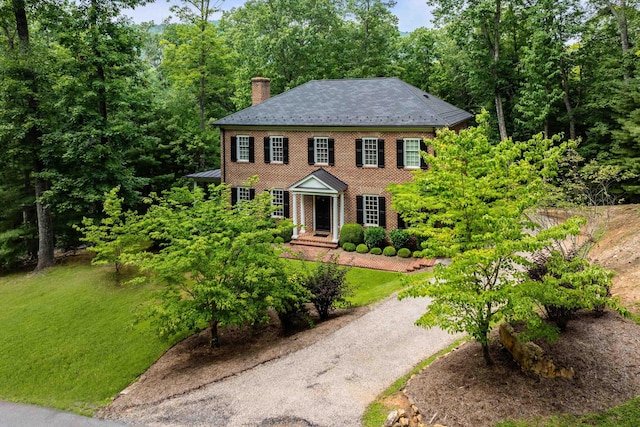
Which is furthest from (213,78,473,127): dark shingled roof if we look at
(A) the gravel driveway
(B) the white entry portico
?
(A) the gravel driveway

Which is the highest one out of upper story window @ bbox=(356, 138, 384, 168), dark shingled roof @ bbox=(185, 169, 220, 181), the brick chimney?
the brick chimney

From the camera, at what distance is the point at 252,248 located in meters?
13.5

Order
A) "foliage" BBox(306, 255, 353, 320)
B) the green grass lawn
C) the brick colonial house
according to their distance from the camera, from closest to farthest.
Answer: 1. the green grass lawn
2. "foliage" BBox(306, 255, 353, 320)
3. the brick colonial house

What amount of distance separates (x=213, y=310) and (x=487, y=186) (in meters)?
7.61

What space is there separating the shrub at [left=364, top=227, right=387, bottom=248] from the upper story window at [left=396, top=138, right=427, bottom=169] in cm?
317

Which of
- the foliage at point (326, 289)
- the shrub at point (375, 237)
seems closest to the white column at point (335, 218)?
the shrub at point (375, 237)

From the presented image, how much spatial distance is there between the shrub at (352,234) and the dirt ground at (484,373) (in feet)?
31.2

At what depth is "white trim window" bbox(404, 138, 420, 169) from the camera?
23375mm

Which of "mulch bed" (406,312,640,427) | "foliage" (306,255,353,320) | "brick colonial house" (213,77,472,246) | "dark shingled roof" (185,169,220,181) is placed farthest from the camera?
"dark shingled roof" (185,169,220,181)

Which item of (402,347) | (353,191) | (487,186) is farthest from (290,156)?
(487,186)

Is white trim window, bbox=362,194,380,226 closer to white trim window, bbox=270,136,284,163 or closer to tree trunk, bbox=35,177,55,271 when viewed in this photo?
white trim window, bbox=270,136,284,163

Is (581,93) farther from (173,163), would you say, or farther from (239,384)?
(239,384)

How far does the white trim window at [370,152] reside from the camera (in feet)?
80.1

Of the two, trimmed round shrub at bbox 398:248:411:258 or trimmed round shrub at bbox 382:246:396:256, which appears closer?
trimmed round shrub at bbox 398:248:411:258
